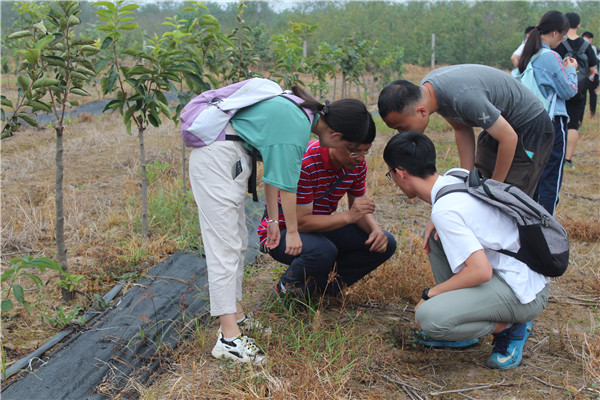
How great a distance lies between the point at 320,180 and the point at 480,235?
0.82 meters

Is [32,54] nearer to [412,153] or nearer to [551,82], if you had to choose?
[412,153]

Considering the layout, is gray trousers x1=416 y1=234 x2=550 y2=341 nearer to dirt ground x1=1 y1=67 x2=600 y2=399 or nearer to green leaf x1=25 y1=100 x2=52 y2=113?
dirt ground x1=1 y1=67 x2=600 y2=399

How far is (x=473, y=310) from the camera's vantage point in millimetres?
2096

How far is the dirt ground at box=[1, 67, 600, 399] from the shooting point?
2.09 metres

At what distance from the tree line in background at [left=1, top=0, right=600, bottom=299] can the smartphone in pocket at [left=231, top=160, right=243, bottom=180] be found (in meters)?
0.94

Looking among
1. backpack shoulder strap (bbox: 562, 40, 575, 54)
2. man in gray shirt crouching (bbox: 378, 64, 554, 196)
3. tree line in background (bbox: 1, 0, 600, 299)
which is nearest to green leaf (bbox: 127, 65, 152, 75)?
tree line in background (bbox: 1, 0, 600, 299)

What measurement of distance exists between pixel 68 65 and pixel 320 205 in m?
1.45

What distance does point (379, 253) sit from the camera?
2.71 metres

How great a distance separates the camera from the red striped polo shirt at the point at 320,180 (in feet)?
8.26

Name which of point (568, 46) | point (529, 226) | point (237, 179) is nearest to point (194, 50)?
point (237, 179)

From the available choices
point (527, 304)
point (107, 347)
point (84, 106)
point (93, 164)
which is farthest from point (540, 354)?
point (84, 106)

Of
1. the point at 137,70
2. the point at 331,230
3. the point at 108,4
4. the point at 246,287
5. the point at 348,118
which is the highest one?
the point at 108,4

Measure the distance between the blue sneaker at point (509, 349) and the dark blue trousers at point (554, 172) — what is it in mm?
1321

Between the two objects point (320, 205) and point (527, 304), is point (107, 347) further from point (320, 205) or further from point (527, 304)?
point (527, 304)
